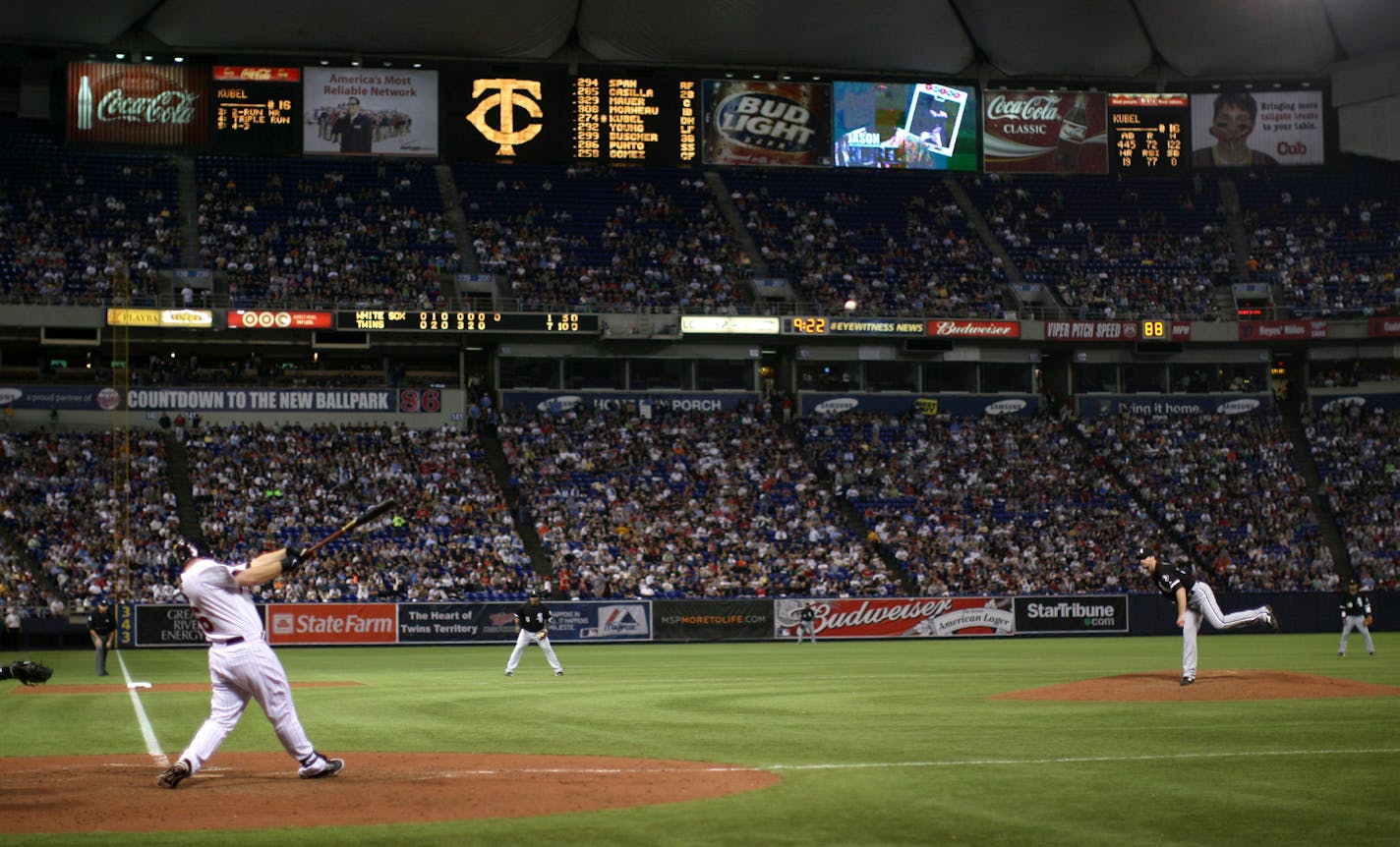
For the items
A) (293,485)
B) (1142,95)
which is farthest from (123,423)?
(1142,95)

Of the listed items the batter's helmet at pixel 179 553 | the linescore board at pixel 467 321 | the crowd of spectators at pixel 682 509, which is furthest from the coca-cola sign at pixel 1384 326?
the batter's helmet at pixel 179 553

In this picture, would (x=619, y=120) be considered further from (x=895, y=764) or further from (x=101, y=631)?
(x=895, y=764)

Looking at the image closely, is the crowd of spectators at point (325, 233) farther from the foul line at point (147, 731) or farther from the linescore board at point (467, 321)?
the foul line at point (147, 731)

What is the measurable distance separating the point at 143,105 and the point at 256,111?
4.21 metres

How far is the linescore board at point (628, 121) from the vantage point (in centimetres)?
5750

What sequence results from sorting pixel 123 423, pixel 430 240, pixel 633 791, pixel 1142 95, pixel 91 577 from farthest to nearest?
pixel 1142 95 < pixel 430 240 < pixel 123 423 < pixel 91 577 < pixel 633 791

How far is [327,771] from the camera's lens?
13039mm

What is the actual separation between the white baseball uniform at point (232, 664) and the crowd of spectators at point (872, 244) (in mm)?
48591

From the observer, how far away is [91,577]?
44.7 m

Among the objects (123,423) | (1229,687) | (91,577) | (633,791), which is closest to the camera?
(633,791)

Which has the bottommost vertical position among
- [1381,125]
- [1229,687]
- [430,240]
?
[1229,687]

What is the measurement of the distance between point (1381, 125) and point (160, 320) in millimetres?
49570

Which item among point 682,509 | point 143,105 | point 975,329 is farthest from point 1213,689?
point 143,105

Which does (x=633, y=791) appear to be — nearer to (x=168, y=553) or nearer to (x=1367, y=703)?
(x=1367, y=703)
